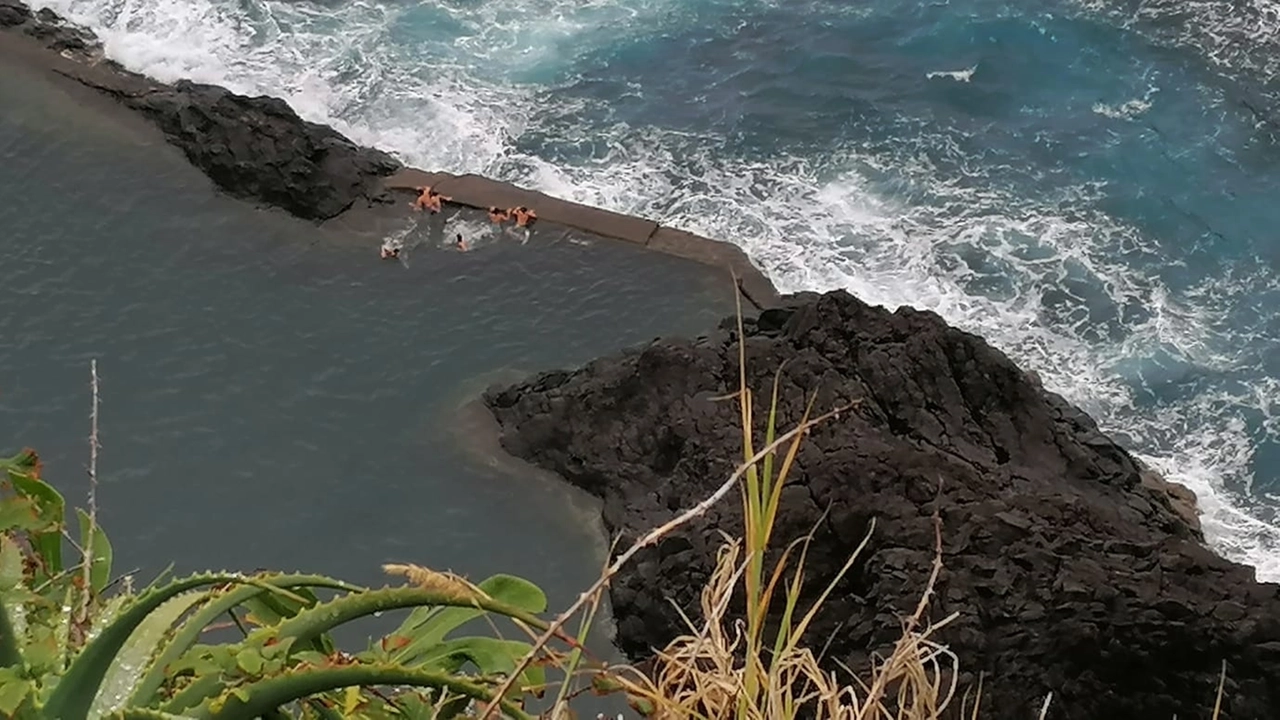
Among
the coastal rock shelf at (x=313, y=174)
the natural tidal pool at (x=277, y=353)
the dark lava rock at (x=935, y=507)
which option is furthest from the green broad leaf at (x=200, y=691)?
the coastal rock shelf at (x=313, y=174)

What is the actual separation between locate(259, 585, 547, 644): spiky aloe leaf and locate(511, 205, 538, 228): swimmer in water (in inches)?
509

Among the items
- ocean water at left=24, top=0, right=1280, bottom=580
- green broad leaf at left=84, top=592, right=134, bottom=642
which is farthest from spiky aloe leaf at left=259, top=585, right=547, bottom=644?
ocean water at left=24, top=0, right=1280, bottom=580

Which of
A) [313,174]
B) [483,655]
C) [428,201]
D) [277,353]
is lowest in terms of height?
[277,353]

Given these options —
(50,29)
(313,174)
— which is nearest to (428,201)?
(313,174)

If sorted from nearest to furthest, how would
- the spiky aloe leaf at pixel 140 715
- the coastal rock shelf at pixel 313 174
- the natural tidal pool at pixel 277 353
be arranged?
1. the spiky aloe leaf at pixel 140 715
2. the natural tidal pool at pixel 277 353
3. the coastal rock shelf at pixel 313 174

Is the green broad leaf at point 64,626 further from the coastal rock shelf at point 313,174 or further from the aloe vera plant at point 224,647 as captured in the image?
the coastal rock shelf at point 313,174

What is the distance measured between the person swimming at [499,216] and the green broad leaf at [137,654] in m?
12.9

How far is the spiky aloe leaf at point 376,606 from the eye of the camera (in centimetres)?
181

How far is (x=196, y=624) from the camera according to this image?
6.52 ft

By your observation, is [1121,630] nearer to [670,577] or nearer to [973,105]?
[670,577]

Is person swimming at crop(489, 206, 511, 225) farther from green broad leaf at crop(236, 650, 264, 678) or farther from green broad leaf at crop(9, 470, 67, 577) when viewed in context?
green broad leaf at crop(236, 650, 264, 678)

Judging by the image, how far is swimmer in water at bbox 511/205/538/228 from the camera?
14.8 m

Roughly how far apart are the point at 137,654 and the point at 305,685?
0.39 m

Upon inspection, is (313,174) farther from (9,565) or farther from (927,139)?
(9,565)
